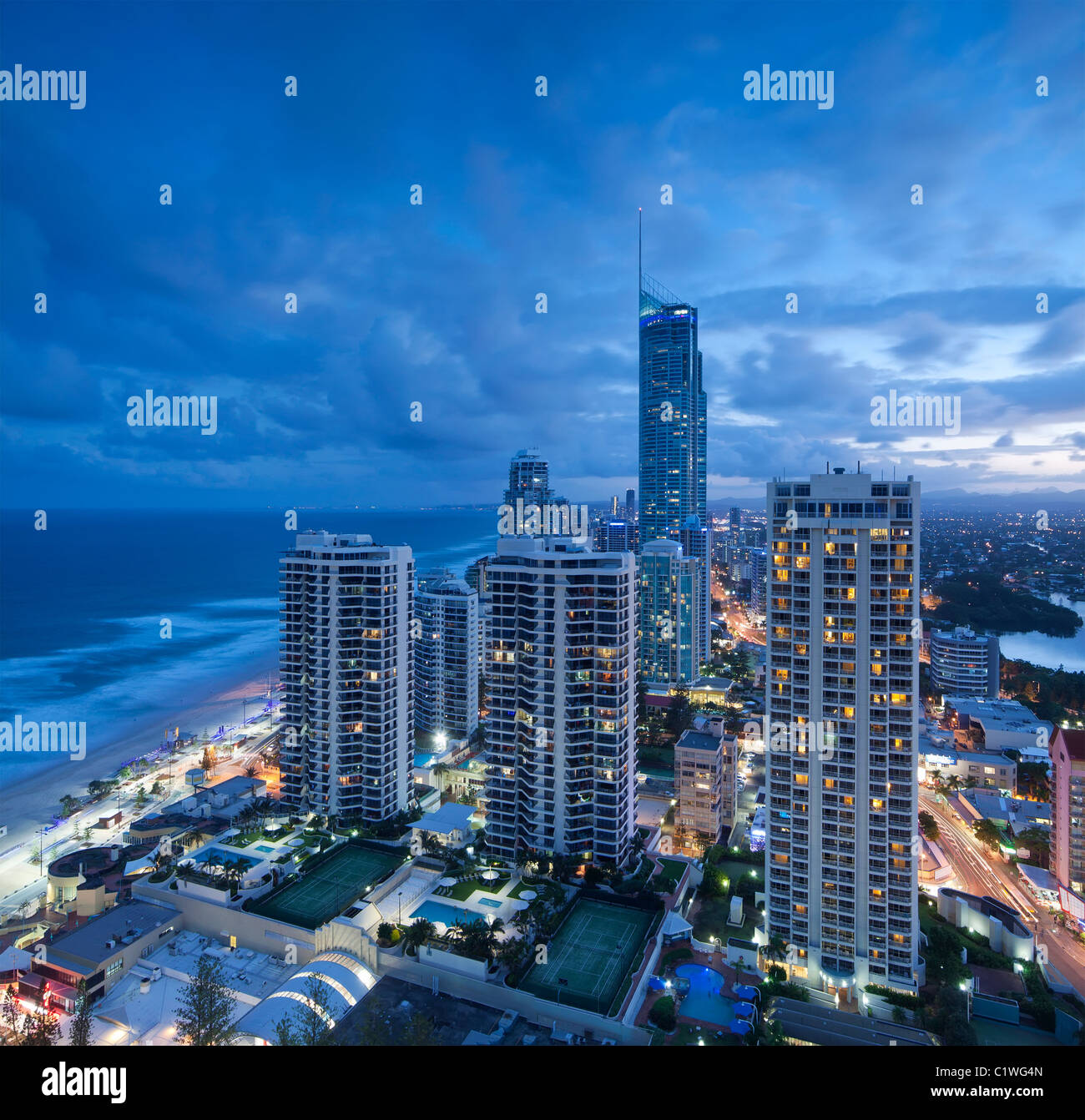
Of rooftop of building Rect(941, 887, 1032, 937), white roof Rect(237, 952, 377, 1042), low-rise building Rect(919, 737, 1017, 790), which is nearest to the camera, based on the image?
white roof Rect(237, 952, 377, 1042)

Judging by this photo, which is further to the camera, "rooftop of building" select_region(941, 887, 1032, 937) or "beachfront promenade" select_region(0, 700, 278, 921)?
"beachfront promenade" select_region(0, 700, 278, 921)

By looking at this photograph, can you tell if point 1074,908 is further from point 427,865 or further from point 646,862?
point 427,865

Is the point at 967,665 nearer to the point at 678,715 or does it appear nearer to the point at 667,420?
the point at 678,715

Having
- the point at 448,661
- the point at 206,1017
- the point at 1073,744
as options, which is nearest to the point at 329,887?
the point at 206,1017

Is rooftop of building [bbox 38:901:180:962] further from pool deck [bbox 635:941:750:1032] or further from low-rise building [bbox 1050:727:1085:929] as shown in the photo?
low-rise building [bbox 1050:727:1085:929]

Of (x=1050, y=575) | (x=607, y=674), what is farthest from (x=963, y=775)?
(x=1050, y=575)

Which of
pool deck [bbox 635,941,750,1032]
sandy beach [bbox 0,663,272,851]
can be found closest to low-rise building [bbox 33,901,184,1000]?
sandy beach [bbox 0,663,272,851]
